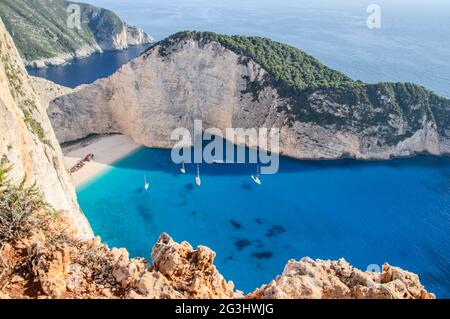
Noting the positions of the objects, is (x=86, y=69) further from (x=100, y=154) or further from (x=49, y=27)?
(x=100, y=154)

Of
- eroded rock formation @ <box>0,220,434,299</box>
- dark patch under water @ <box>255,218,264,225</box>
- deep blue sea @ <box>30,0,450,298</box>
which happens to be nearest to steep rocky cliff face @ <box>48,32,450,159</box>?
deep blue sea @ <box>30,0,450,298</box>

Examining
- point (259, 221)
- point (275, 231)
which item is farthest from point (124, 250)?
point (259, 221)

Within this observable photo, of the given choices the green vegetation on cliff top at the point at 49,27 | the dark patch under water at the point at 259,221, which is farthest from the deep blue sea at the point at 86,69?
the dark patch under water at the point at 259,221

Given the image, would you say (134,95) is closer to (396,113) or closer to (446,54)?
(396,113)

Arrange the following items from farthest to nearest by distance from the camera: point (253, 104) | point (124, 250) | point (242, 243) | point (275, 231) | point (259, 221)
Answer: point (253, 104) → point (259, 221) → point (275, 231) → point (242, 243) → point (124, 250)

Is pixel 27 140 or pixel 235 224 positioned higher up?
pixel 27 140

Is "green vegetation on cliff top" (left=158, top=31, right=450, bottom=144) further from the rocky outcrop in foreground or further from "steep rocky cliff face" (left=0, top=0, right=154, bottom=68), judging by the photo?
"steep rocky cliff face" (left=0, top=0, right=154, bottom=68)

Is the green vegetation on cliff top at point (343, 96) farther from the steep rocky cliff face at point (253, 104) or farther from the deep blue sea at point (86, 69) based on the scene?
the deep blue sea at point (86, 69)

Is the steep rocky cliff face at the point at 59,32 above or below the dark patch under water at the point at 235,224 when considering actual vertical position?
above
